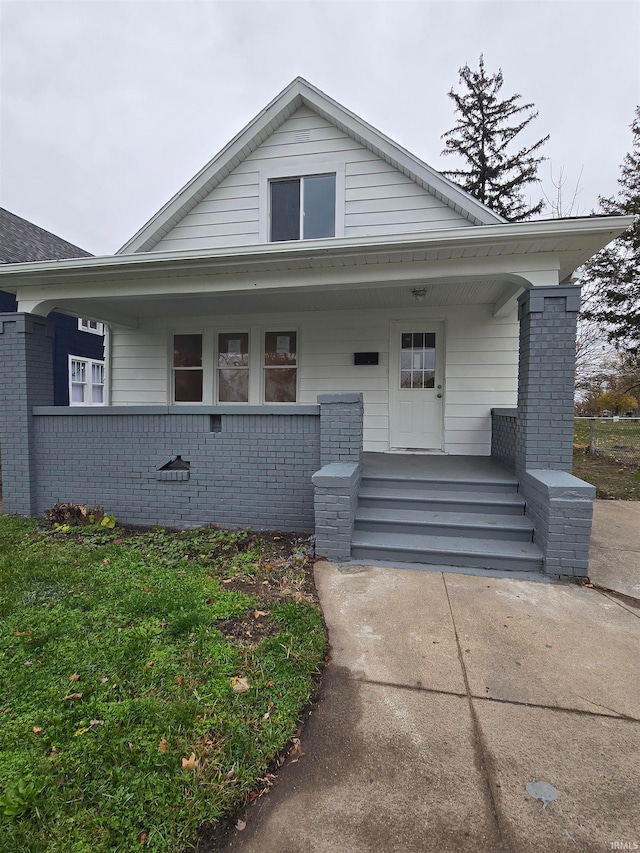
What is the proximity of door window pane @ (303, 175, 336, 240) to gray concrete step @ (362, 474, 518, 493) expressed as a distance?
4.20 metres

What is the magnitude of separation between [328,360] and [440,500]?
335 centimetres

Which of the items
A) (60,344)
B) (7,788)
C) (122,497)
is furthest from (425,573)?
(60,344)

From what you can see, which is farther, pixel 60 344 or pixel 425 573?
pixel 60 344

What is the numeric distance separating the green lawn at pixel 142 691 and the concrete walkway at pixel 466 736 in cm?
20

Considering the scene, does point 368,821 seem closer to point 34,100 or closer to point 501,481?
point 501,481

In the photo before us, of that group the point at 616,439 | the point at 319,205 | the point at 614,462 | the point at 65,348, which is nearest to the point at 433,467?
the point at 319,205

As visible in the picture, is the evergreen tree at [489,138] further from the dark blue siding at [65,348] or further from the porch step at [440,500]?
the porch step at [440,500]

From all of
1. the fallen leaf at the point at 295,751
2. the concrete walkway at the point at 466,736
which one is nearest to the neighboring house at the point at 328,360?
the concrete walkway at the point at 466,736

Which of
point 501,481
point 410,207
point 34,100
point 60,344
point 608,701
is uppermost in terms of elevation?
point 34,100

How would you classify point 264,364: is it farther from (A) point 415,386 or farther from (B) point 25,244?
(B) point 25,244

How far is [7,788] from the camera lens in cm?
161

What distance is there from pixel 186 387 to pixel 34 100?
18.9 metres

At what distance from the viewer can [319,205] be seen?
22.5 feet

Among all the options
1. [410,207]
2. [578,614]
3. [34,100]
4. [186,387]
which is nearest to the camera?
[578,614]
